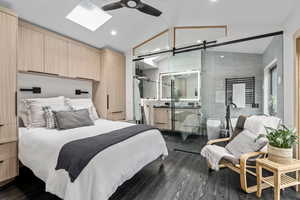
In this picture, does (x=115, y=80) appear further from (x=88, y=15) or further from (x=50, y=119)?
(x=50, y=119)

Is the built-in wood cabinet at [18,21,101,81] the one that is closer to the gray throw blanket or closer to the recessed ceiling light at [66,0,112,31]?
the recessed ceiling light at [66,0,112,31]

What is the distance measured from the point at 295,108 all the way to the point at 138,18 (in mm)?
3133

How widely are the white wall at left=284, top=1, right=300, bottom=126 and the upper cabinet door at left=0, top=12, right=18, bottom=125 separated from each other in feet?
12.7

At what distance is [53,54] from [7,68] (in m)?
0.92

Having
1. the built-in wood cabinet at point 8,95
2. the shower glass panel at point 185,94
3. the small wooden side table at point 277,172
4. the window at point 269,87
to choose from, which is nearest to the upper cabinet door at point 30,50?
the built-in wood cabinet at point 8,95

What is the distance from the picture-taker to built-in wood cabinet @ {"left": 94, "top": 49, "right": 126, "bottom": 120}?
3766 mm

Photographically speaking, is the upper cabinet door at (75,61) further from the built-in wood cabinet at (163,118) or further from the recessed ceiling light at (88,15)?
the built-in wood cabinet at (163,118)

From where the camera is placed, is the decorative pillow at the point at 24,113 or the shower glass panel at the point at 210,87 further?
the shower glass panel at the point at 210,87

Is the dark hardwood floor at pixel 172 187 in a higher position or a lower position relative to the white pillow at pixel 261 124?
lower

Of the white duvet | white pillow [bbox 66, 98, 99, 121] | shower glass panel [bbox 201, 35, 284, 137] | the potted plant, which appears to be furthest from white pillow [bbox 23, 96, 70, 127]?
shower glass panel [bbox 201, 35, 284, 137]

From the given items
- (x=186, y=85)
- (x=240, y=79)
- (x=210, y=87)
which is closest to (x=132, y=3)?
(x=186, y=85)

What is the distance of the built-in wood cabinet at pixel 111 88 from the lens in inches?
148

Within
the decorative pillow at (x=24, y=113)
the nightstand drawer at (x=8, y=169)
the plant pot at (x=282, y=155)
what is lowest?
the nightstand drawer at (x=8, y=169)

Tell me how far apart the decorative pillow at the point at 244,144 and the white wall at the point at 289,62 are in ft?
1.92
